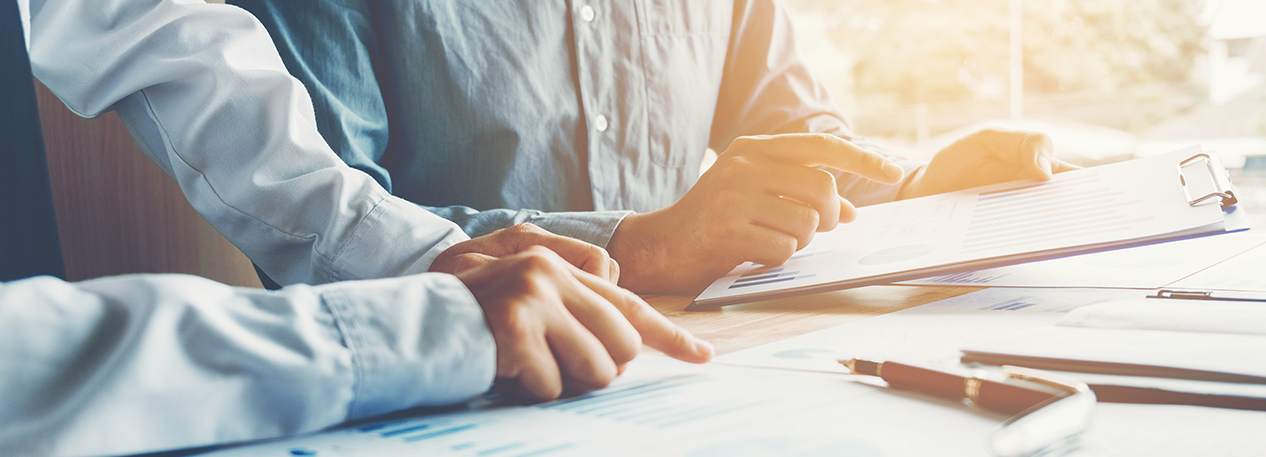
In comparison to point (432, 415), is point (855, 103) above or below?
above

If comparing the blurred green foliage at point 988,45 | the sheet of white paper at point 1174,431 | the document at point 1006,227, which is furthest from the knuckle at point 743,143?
the blurred green foliage at point 988,45

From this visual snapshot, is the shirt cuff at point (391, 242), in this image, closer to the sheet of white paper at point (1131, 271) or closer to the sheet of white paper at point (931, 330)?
the sheet of white paper at point (931, 330)

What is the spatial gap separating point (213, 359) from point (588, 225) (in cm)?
47

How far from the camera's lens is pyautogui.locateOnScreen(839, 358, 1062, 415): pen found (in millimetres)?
313

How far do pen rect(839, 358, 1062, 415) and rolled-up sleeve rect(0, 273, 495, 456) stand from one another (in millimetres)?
188

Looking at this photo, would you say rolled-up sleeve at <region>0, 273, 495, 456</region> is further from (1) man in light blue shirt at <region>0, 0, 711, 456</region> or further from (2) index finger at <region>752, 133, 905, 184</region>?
(2) index finger at <region>752, 133, 905, 184</region>

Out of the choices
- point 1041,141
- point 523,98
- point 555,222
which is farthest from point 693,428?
point 523,98

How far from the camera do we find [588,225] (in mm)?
762

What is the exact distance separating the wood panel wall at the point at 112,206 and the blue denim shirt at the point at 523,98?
Result: 8.4 inches

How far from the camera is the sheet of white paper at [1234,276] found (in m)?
0.56

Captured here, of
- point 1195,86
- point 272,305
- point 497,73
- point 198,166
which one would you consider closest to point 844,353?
point 272,305

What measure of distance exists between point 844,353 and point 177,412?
33cm

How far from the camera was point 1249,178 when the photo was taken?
4.27 m

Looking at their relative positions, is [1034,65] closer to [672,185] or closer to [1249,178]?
[1249,178]
